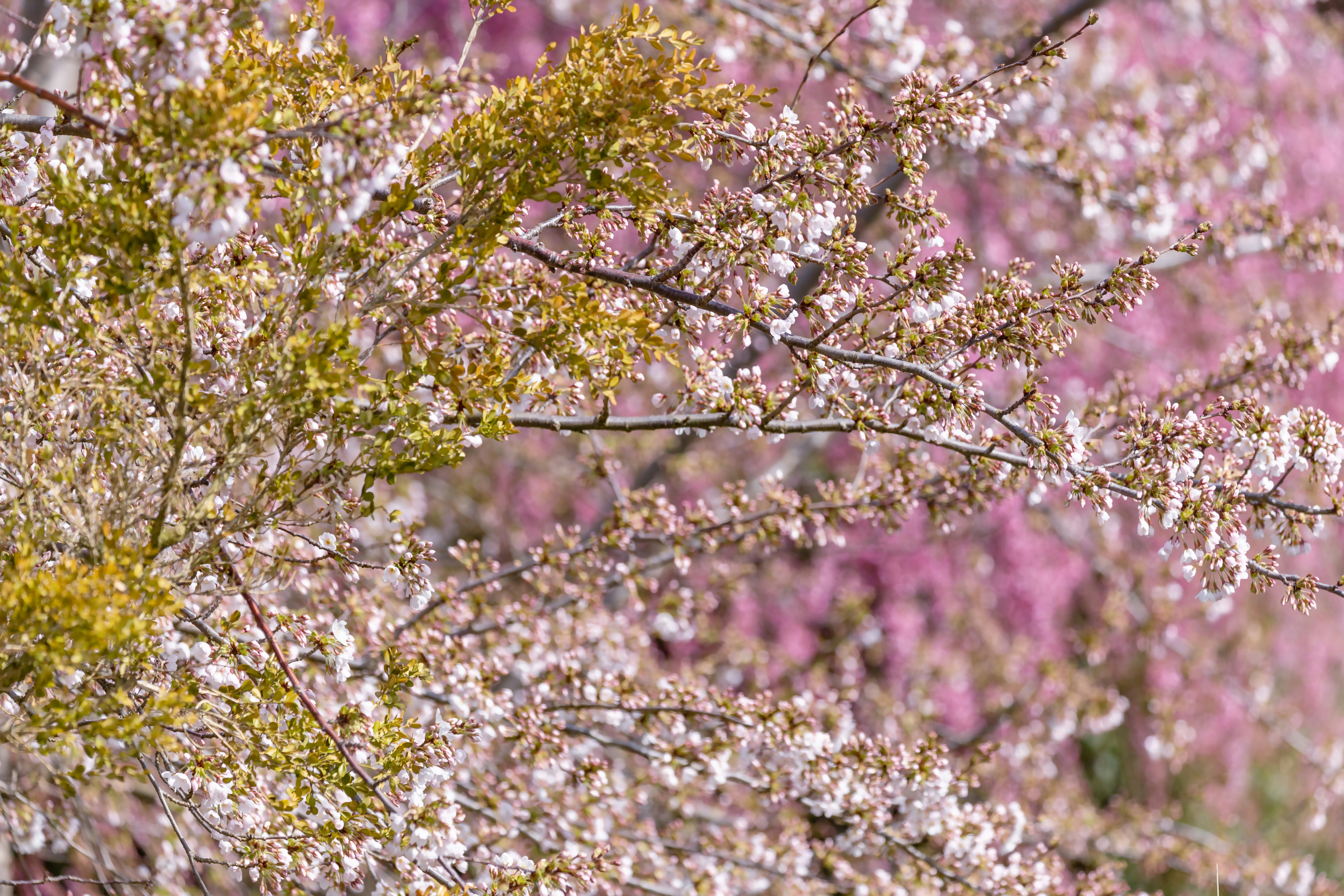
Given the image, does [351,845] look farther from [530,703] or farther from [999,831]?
[999,831]

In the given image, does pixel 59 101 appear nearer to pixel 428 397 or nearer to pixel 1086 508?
pixel 428 397

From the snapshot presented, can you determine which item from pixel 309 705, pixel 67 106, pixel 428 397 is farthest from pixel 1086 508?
pixel 67 106

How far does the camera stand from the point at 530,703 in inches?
116

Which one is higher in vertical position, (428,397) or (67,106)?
(428,397)

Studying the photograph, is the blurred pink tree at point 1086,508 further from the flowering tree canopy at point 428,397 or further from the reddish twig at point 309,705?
the reddish twig at point 309,705

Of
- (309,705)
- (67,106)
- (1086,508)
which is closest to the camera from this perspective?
(67,106)

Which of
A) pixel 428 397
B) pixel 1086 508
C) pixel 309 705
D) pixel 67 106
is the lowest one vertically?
pixel 309 705

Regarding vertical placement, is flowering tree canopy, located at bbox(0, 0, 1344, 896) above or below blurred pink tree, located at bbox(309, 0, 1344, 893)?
below

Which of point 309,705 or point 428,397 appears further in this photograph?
point 428,397

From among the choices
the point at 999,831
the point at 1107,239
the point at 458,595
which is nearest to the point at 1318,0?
the point at 1107,239

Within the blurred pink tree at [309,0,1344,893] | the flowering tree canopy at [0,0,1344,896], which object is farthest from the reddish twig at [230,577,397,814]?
the blurred pink tree at [309,0,1344,893]

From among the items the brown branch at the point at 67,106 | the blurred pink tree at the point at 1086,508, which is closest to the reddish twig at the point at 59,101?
the brown branch at the point at 67,106

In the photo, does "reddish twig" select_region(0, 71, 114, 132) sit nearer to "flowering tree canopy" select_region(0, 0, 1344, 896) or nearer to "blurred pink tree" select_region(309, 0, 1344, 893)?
"flowering tree canopy" select_region(0, 0, 1344, 896)

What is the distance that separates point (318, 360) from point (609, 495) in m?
4.75
